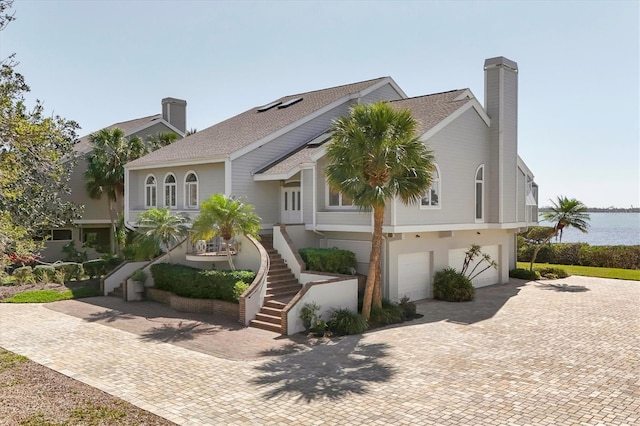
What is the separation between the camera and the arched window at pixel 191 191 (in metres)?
25.1

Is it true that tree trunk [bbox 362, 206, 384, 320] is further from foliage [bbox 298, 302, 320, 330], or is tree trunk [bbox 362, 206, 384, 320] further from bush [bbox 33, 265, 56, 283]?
bush [bbox 33, 265, 56, 283]

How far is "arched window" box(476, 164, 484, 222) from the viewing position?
2352cm

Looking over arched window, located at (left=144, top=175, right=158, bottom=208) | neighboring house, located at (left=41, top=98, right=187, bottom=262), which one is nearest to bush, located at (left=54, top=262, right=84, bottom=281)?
arched window, located at (left=144, top=175, right=158, bottom=208)

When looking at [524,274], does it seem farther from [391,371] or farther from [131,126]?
A: [131,126]

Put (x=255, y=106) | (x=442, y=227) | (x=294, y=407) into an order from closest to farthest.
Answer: (x=294, y=407) < (x=442, y=227) < (x=255, y=106)

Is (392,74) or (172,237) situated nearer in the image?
(172,237)

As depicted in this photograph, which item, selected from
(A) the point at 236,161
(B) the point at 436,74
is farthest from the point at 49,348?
(B) the point at 436,74

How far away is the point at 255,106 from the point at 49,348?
22411 millimetres

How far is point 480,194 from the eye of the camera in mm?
23719

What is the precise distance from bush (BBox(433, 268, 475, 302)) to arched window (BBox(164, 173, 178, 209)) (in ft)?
45.0

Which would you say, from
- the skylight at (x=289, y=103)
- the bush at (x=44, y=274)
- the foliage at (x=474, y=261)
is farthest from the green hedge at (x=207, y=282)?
the skylight at (x=289, y=103)

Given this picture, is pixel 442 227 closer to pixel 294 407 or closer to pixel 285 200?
pixel 285 200

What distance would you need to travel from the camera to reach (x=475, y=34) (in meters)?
19.7

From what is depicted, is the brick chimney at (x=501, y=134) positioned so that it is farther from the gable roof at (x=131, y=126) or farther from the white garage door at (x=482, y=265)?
the gable roof at (x=131, y=126)
